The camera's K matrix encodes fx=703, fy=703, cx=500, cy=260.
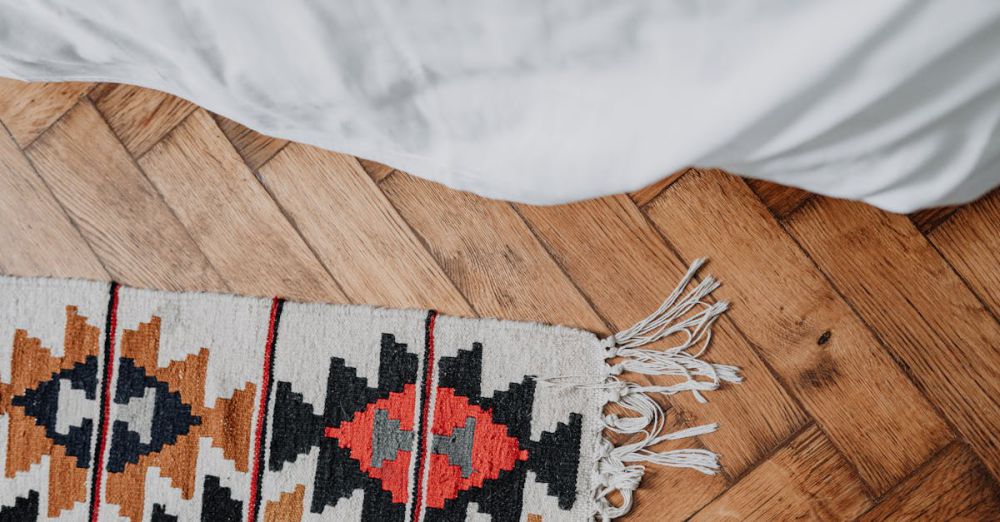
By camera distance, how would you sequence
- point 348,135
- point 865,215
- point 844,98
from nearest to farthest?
point 844,98
point 348,135
point 865,215

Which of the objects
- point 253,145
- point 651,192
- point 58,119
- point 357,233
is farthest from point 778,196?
point 58,119

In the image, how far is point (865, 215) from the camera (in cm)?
75

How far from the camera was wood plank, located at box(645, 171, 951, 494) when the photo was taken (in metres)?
0.74

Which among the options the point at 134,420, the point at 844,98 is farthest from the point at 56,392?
the point at 844,98

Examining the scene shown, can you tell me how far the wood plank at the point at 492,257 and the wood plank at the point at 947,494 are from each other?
352mm

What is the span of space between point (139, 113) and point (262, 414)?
375mm

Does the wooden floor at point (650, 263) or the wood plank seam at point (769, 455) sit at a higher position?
the wooden floor at point (650, 263)

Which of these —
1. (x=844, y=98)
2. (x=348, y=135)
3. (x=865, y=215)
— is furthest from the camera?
(x=865, y=215)

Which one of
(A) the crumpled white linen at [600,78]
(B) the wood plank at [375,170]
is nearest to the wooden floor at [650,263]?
(B) the wood plank at [375,170]

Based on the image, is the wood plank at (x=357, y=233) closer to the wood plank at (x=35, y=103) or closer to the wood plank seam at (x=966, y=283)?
the wood plank at (x=35, y=103)

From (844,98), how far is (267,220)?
604mm

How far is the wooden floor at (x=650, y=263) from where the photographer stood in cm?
74

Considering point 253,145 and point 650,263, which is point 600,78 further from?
point 253,145

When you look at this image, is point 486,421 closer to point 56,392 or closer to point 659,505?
point 659,505
